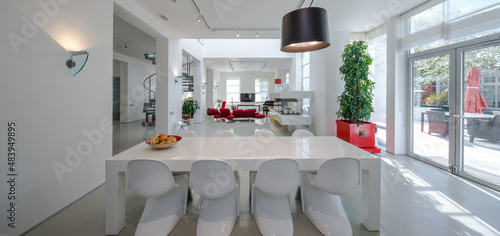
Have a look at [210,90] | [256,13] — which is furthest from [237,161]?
[210,90]

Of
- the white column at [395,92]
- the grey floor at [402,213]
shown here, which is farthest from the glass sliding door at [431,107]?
the grey floor at [402,213]

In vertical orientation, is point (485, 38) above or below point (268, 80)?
below

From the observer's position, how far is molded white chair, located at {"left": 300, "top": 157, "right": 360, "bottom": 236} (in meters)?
1.98

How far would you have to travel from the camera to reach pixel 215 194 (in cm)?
195

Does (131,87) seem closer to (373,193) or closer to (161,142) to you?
(161,142)

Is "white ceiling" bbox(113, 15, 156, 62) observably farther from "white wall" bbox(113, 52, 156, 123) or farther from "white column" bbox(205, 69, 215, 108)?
"white column" bbox(205, 69, 215, 108)

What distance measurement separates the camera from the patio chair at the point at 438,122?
416 centimetres

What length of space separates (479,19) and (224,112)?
9.44 m

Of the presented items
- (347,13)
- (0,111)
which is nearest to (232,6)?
(347,13)

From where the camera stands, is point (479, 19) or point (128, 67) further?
point (128, 67)

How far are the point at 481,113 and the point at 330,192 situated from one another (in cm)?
333

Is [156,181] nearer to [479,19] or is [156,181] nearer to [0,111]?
[0,111]

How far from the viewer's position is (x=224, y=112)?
1145 cm

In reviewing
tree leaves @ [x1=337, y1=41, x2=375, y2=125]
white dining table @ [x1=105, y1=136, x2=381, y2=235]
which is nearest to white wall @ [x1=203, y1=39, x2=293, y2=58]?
tree leaves @ [x1=337, y1=41, x2=375, y2=125]
